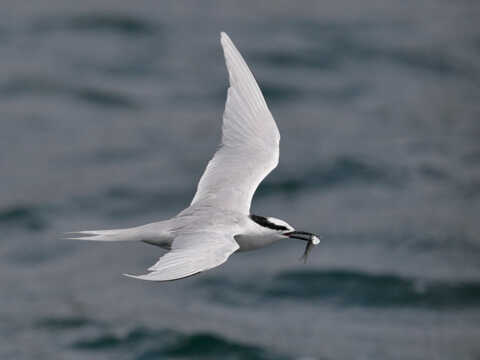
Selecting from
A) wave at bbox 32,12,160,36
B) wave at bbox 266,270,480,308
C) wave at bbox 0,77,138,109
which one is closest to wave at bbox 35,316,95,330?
wave at bbox 266,270,480,308

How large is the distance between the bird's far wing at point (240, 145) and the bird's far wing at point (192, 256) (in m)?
1.39

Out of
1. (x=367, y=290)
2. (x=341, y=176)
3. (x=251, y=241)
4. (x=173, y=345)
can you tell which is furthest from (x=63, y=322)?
(x=341, y=176)

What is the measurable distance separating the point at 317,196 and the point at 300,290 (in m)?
2.24

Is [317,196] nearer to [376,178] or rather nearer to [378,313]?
[376,178]

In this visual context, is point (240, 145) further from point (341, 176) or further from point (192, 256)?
point (341, 176)

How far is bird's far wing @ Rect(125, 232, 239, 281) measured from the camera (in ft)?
24.7

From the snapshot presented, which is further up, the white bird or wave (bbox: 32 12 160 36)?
wave (bbox: 32 12 160 36)

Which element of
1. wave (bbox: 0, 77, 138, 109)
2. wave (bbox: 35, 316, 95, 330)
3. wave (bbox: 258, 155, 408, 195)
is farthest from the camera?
wave (bbox: 0, 77, 138, 109)

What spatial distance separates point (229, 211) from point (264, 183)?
22.8ft

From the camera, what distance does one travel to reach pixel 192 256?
7992mm

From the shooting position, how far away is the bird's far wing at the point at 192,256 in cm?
752

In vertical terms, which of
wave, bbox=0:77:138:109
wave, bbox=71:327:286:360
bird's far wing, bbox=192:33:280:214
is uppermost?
wave, bbox=0:77:138:109

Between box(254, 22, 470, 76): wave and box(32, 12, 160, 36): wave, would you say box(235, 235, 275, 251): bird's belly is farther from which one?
box(32, 12, 160, 36): wave

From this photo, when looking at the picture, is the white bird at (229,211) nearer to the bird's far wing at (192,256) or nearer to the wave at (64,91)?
the bird's far wing at (192,256)
